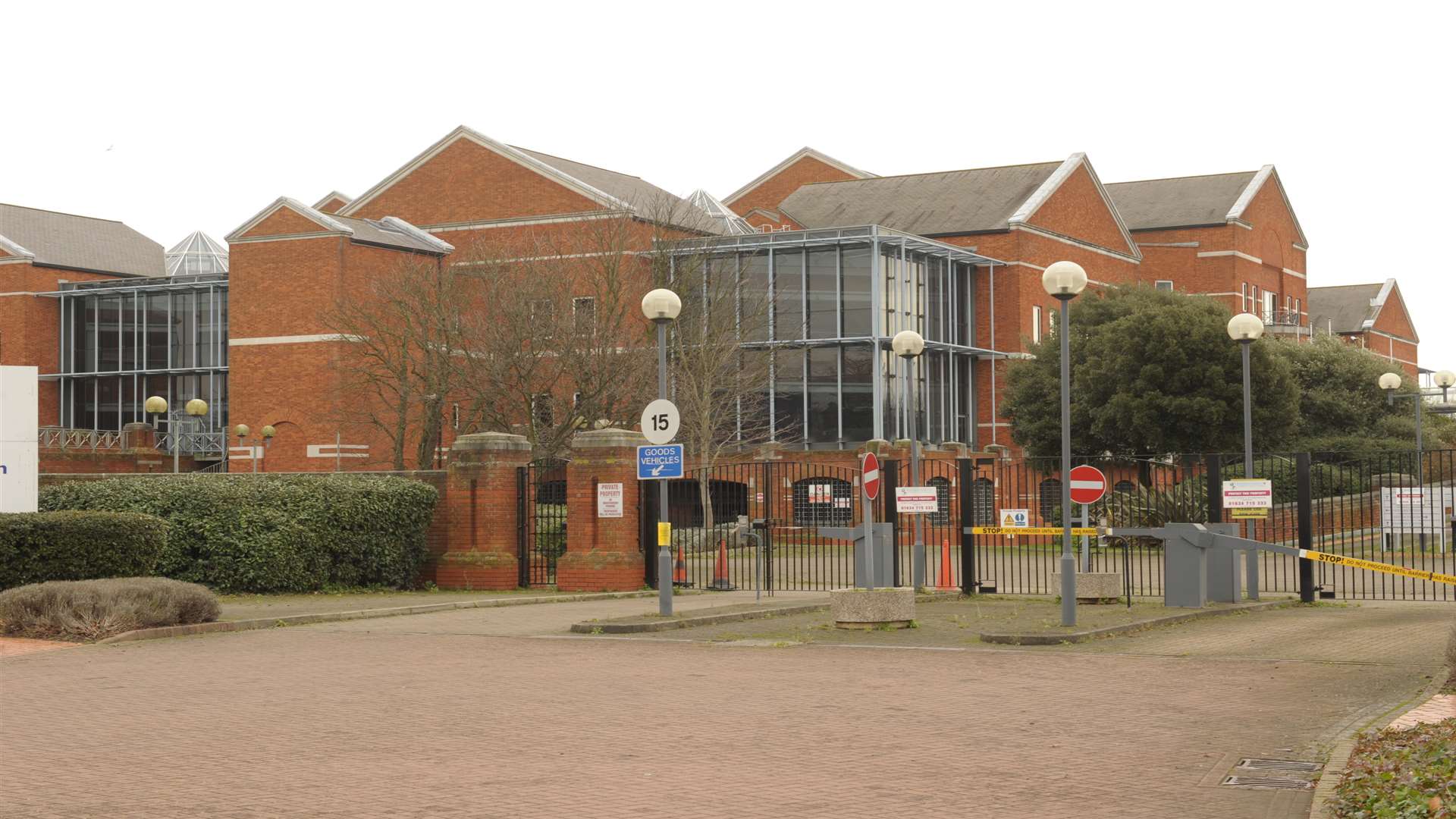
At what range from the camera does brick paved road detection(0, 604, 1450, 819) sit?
8117mm

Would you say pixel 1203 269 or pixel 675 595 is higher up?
pixel 1203 269

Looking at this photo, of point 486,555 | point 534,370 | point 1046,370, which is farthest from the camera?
point 1046,370

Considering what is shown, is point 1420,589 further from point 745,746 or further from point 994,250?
point 994,250

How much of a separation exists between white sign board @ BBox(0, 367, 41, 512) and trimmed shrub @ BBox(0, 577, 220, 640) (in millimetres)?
3770

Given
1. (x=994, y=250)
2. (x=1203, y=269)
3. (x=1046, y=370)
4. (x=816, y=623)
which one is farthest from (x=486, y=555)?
(x=1203, y=269)

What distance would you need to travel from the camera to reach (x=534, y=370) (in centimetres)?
4150

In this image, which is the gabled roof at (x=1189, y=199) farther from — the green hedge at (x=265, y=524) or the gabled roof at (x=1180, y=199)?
the green hedge at (x=265, y=524)

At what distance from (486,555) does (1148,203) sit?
59845 mm

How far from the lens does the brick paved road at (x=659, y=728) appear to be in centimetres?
812

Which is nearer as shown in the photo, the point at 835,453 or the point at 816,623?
the point at 816,623

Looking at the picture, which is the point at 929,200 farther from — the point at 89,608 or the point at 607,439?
the point at 89,608

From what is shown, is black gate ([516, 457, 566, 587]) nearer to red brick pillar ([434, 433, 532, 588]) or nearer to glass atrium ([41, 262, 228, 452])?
red brick pillar ([434, 433, 532, 588])

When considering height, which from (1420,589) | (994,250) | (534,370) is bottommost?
(1420,589)

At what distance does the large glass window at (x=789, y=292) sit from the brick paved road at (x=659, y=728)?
39671 millimetres
